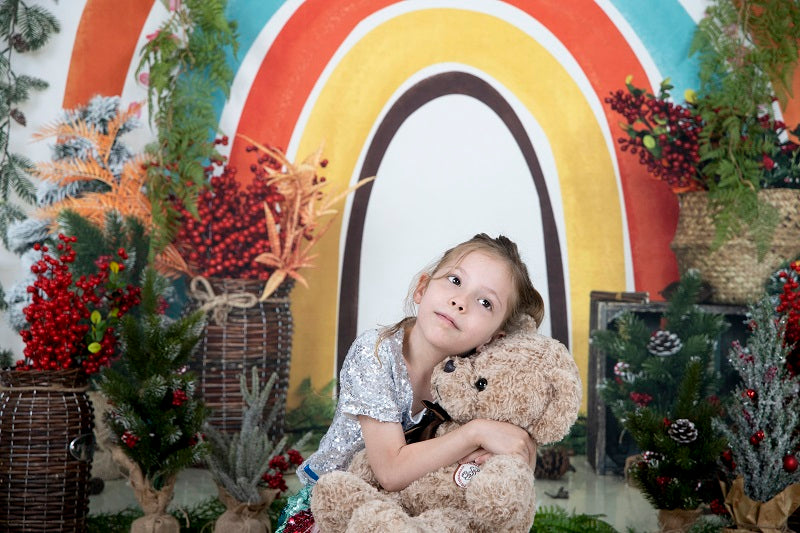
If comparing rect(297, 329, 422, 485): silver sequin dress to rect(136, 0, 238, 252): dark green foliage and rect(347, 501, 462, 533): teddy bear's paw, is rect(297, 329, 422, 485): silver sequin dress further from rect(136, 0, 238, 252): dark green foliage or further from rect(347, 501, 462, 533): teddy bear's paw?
rect(136, 0, 238, 252): dark green foliage

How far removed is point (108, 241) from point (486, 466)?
81.6 inches

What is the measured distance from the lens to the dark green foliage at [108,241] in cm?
297

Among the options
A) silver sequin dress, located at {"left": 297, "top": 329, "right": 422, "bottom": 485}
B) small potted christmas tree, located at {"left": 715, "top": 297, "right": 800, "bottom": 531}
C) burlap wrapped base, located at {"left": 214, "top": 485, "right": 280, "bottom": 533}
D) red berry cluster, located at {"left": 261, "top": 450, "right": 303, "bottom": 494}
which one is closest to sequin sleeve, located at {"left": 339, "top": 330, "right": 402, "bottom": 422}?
silver sequin dress, located at {"left": 297, "top": 329, "right": 422, "bottom": 485}

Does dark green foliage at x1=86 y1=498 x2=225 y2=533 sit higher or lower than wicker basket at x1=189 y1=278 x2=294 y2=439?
lower

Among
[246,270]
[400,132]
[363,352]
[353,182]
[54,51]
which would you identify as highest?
[54,51]

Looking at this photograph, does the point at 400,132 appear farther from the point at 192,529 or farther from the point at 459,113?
the point at 192,529

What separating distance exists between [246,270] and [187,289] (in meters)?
0.25

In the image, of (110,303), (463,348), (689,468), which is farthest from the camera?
(110,303)

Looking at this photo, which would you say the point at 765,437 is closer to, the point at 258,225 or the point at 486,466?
the point at 486,466

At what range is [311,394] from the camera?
131 inches

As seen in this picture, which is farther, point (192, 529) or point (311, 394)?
point (311, 394)

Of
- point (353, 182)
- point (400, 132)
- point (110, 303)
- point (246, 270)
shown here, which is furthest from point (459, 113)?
point (110, 303)

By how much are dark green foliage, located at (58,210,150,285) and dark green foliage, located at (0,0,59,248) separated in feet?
0.75

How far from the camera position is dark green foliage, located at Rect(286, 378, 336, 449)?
129 inches
